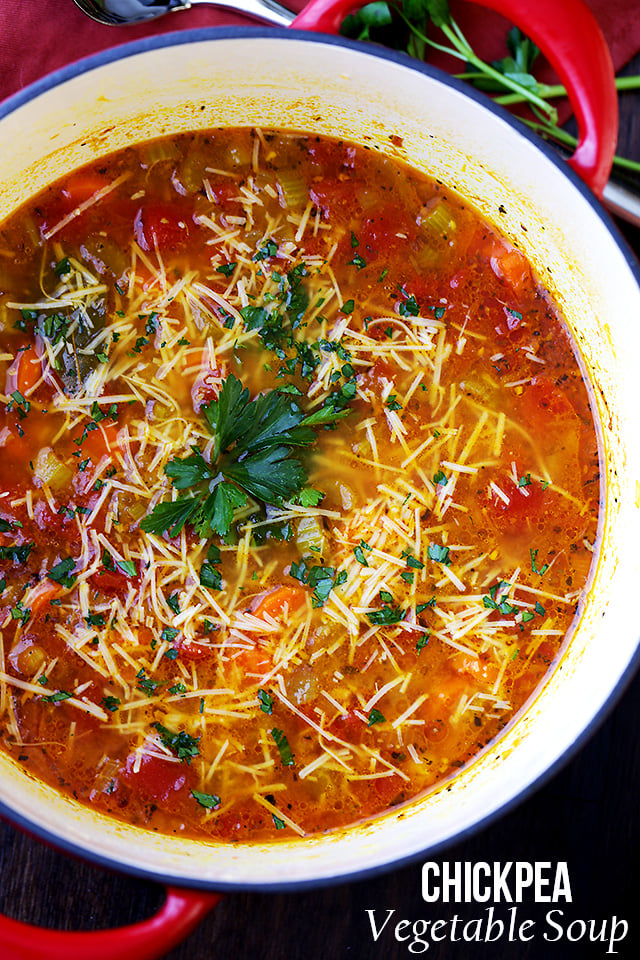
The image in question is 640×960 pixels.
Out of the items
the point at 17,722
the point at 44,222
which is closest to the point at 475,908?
the point at 17,722

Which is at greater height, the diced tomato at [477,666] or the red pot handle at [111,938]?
the diced tomato at [477,666]

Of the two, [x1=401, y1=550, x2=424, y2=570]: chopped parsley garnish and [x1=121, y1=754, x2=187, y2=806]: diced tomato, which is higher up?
[x1=401, y1=550, x2=424, y2=570]: chopped parsley garnish

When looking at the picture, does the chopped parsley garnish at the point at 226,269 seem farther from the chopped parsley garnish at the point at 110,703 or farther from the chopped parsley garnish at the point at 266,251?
the chopped parsley garnish at the point at 110,703

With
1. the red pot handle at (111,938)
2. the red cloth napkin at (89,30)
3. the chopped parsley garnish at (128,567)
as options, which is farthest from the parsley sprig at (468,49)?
the red pot handle at (111,938)

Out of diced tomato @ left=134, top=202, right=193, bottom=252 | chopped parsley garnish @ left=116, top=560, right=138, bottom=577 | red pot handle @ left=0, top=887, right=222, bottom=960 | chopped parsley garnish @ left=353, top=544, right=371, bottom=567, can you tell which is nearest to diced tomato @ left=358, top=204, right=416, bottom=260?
diced tomato @ left=134, top=202, right=193, bottom=252

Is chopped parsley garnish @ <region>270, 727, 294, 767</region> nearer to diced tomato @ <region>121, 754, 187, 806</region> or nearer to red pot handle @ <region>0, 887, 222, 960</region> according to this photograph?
diced tomato @ <region>121, 754, 187, 806</region>

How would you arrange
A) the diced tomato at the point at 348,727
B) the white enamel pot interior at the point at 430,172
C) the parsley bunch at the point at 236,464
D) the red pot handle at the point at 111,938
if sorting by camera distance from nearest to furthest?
the red pot handle at the point at 111,938 → the white enamel pot interior at the point at 430,172 → the parsley bunch at the point at 236,464 → the diced tomato at the point at 348,727
